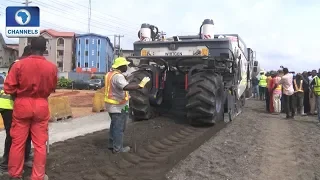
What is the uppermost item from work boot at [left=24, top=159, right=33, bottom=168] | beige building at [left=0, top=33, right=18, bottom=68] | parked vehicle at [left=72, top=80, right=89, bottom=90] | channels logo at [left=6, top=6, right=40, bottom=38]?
beige building at [left=0, top=33, right=18, bottom=68]

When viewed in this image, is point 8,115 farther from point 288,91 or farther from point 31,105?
point 288,91

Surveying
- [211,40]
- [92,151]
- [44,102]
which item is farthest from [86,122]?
[44,102]

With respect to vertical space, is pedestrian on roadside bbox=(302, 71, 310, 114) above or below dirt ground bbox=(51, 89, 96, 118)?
above

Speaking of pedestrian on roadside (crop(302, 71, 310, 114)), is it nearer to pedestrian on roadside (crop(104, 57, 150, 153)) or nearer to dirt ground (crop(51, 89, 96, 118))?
dirt ground (crop(51, 89, 96, 118))

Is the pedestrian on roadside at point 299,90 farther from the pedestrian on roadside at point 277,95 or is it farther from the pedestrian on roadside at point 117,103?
the pedestrian on roadside at point 117,103

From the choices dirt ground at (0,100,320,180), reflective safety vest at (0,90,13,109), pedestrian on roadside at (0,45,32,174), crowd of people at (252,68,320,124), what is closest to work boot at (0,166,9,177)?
pedestrian on roadside at (0,45,32,174)

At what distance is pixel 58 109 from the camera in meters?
13.0

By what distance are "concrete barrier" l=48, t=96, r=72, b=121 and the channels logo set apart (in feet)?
18.9

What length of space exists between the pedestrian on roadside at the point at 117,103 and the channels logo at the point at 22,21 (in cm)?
160

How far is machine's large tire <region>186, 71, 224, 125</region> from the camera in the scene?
9797 millimetres

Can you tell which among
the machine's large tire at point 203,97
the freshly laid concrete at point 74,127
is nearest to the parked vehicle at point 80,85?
the freshly laid concrete at point 74,127

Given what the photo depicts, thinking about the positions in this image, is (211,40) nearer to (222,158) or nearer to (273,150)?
(273,150)

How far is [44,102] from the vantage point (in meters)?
5.07

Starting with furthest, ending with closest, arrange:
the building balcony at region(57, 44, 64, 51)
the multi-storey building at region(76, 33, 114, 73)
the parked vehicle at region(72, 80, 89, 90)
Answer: the building balcony at region(57, 44, 64, 51) → the multi-storey building at region(76, 33, 114, 73) → the parked vehicle at region(72, 80, 89, 90)
